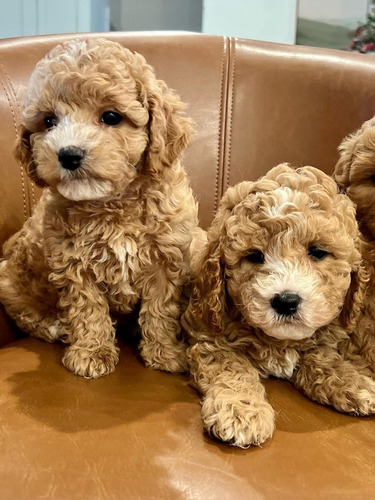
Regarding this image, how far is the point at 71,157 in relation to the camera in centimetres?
186

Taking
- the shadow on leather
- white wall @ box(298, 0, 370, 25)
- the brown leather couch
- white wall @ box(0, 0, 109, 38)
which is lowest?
the shadow on leather

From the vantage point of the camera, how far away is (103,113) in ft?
6.42

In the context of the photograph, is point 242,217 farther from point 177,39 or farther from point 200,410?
point 177,39

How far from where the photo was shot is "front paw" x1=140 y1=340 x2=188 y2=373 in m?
2.07

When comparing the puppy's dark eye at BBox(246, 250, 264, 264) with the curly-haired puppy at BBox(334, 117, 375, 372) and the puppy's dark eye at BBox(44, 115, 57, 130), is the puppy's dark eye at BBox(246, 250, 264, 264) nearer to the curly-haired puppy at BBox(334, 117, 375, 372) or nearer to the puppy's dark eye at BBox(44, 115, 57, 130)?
the curly-haired puppy at BBox(334, 117, 375, 372)

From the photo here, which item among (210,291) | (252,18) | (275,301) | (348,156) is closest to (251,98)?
(348,156)

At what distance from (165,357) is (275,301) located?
55 cm

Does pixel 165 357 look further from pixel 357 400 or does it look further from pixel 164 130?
pixel 164 130

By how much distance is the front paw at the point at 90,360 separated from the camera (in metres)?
2.01

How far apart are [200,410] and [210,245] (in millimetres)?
485

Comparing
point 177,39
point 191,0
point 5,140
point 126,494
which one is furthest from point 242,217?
point 191,0

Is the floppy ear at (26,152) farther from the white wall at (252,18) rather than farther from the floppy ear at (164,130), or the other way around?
the white wall at (252,18)

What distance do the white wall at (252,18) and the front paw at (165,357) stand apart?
2824mm

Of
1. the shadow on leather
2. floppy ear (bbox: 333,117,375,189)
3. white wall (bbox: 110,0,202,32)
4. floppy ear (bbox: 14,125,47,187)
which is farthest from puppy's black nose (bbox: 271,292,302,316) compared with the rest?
white wall (bbox: 110,0,202,32)
